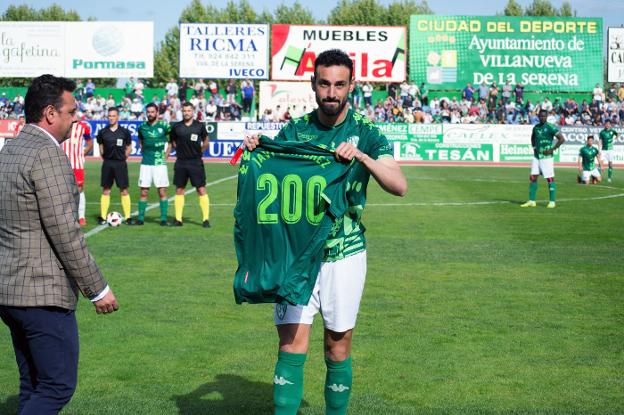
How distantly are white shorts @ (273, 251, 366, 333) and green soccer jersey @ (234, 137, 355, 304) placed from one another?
119mm

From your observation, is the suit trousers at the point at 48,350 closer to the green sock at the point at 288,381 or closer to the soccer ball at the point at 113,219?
the green sock at the point at 288,381

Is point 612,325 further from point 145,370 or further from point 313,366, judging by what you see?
point 145,370

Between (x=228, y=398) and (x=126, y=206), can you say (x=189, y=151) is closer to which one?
(x=126, y=206)

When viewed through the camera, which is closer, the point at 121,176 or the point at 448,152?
the point at 121,176

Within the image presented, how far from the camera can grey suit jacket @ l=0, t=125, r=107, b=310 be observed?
→ 13.7ft

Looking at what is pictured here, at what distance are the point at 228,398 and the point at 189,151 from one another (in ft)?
36.0

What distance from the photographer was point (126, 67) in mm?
53125

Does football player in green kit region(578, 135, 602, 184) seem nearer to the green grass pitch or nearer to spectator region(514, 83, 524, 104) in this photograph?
the green grass pitch

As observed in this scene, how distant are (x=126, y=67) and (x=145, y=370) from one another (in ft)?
159

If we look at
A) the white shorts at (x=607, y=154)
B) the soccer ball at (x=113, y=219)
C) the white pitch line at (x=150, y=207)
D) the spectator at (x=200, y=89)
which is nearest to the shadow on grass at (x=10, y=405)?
the white pitch line at (x=150, y=207)

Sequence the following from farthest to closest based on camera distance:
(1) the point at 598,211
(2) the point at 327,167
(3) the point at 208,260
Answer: (1) the point at 598,211
(3) the point at 208,260
(2) the point at 327,167

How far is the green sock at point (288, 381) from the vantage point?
480cm

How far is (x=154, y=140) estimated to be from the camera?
16906 mm

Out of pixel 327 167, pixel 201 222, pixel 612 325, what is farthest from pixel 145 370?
pixel 201 222
